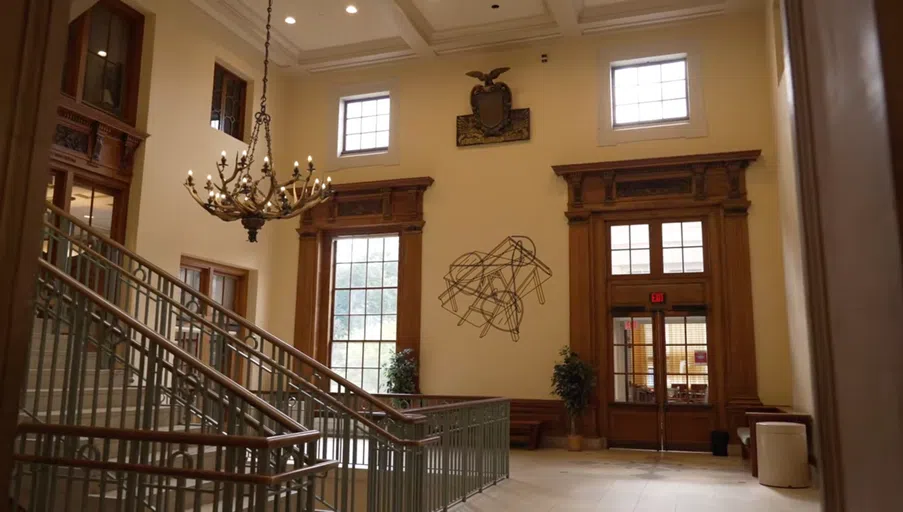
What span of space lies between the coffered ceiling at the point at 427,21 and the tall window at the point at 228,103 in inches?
29.3

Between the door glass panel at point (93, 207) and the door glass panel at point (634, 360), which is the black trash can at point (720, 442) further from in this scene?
the door glass panel at point (93, 207)

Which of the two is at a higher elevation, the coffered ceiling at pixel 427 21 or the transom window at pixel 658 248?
the coffered ceiling at pixel 427 21

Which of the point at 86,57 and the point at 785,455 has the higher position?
the point at 86,57

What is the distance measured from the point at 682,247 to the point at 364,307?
17.9 ft

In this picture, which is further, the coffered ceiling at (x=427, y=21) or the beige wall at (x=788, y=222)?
the coffered ceiling at (x=427, y=21)

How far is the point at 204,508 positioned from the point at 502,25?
9110 mm

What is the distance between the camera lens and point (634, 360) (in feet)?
36.5

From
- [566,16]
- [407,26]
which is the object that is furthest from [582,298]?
[407,26]

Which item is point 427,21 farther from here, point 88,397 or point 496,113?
point 88,397

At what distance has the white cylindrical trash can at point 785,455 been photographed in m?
7.56

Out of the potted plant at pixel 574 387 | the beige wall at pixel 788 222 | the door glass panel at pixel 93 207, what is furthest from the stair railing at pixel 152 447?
the beige wall at pixel 788 222

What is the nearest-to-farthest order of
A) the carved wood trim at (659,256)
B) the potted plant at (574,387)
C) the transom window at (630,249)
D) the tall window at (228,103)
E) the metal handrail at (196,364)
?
the metal handrail at (196,364) → the carved wood trim at (659,256) → the potted plant at (574,387) → the transom window at (630,249) → the tall window at (228,103)

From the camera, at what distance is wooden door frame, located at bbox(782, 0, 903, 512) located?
1.09m

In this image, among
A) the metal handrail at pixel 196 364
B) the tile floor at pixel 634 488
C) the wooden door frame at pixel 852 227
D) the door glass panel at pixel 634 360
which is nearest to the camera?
the wooden door frame at pixel 852 227
